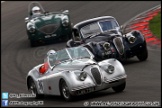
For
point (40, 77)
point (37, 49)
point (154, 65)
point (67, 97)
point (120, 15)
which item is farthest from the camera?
point (120, 15)

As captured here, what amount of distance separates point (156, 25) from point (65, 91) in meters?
11.3

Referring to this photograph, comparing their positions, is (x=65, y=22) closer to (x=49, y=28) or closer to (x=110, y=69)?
(x=49, y=28)

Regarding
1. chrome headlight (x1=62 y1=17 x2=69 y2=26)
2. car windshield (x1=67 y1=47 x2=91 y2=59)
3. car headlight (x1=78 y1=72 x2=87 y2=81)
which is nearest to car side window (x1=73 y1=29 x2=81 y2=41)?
chrome headlight (x1=62 y1=17 x2=69 y2=26)

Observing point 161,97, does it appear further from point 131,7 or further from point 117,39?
point 131,7

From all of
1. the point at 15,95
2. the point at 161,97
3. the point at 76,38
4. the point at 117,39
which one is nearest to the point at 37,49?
the point at 76,38

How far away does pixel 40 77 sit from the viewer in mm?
13656

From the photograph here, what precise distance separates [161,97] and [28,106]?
2.63 m

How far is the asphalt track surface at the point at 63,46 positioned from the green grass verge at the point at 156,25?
176 centimetres

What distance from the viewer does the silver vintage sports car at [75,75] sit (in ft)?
40.2

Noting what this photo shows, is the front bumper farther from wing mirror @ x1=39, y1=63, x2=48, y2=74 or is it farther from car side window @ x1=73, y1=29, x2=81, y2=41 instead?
car side window @ x1=73, y1=29, x2=81, y2=41

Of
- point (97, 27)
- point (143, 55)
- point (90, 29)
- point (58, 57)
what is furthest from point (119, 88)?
point (90, 29)

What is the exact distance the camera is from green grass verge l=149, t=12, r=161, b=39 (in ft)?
70.9

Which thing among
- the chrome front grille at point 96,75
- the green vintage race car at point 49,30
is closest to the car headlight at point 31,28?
the green vintage race car at point 49,30

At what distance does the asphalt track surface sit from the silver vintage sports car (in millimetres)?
206
